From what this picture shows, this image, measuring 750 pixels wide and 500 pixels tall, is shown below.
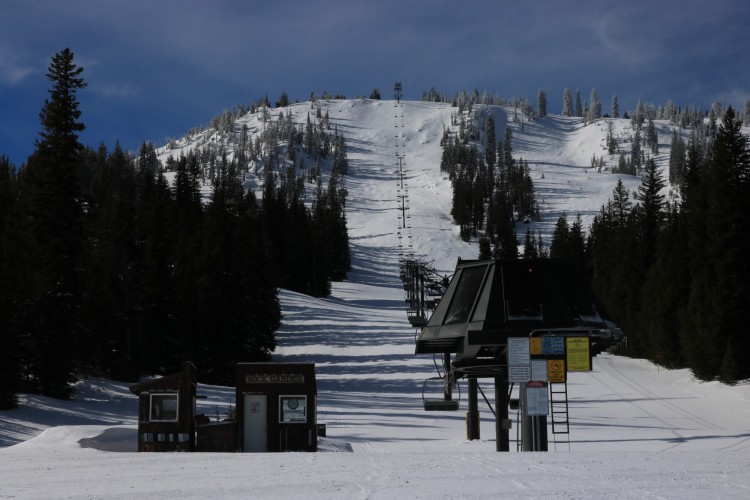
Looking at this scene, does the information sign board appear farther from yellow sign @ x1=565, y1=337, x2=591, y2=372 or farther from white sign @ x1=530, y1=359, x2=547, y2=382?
white sign @ x1=530, y1=359, x2=547, y2=382

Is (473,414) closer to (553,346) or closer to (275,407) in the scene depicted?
(275,407)

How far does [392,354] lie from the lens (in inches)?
2443

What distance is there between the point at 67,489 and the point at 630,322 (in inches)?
2420

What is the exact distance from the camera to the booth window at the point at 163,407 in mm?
27344

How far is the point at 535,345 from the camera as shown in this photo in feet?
64.7

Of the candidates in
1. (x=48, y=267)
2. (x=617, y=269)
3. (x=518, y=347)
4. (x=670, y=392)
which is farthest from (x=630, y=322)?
(x=518, y=347)

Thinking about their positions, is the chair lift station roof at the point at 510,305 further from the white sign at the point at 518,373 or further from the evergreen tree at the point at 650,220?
the evergreen tree at the point at 650,220

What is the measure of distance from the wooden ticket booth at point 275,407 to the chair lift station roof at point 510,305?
8.17 metres

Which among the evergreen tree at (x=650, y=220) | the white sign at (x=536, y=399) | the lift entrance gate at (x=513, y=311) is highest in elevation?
the evergreen tree at (x=650, y=220)

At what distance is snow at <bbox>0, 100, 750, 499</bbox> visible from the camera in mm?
11430

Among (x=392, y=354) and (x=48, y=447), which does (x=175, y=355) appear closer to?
(x=392, y=354)

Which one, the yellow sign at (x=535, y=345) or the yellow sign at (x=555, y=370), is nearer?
the yellow sign at (x=555, y=370)

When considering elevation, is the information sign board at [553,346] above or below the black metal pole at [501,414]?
above

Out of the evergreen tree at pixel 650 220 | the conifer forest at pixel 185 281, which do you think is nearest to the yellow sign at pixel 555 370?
the conifer forest at pixel 185 281
